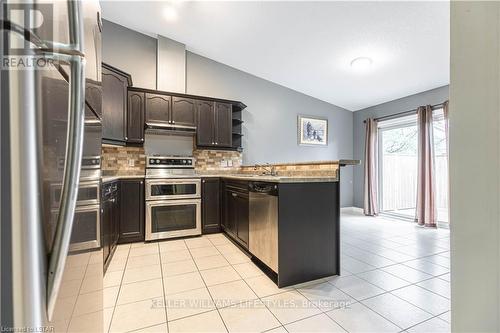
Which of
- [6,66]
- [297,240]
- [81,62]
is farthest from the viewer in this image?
[297,240]

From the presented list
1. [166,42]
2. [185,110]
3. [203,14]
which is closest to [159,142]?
[185,110]

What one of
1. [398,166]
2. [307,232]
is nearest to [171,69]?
[307,232]

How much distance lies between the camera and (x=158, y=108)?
146 inches

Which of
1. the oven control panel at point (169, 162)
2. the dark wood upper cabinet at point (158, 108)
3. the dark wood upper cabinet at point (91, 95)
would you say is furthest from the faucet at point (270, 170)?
the dark wood upper cabinet at point (91, 95)

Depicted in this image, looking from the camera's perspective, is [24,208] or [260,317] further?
[260,317]

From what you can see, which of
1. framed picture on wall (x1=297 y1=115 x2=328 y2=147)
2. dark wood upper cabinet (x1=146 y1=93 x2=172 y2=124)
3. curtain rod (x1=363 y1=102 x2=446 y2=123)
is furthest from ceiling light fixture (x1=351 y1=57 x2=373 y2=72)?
dark wood upper cabinet (x1=146 y1=93 x2=172 y2=124)

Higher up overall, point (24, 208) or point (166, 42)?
point (166, 42)

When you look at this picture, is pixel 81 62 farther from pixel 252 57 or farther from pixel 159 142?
pixel 252 57

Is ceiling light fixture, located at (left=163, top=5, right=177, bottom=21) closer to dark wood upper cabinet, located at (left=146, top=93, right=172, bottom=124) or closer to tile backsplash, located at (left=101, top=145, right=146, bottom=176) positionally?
dark wood upper cabinet, located at (left=146, top=93, right=172, bottom=124)

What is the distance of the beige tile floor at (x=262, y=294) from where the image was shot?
5.16 ft

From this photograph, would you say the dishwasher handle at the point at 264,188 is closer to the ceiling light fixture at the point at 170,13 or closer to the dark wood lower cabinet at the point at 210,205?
the dark wood lower cabinet at the point at 210,205

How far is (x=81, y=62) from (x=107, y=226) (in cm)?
237

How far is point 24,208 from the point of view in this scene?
1.37 ft

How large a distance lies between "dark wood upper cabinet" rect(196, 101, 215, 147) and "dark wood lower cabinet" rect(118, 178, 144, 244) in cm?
121
